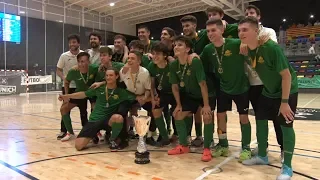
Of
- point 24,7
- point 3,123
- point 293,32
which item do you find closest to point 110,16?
point 24,7

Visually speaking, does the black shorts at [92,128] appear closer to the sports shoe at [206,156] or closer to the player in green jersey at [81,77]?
the player in green jersey at [81,77]

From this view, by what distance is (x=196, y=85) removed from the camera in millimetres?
3877

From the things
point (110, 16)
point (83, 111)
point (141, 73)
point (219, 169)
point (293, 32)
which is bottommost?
point (219, 169)

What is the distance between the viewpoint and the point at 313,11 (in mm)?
19703

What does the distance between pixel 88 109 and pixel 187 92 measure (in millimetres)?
5276

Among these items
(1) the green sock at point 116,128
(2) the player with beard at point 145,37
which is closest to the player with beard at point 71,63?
(1) the green sock at point 116,128

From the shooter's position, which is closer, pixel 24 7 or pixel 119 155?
pixel 119 155

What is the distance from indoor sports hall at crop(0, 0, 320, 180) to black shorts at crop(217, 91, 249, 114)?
0.62m

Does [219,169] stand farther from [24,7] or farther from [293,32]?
[293,32]

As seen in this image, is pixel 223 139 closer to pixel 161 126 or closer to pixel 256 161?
pixel 256 161

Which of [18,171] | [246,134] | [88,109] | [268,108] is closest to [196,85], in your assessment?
[246,134]

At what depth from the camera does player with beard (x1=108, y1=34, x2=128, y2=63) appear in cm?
482

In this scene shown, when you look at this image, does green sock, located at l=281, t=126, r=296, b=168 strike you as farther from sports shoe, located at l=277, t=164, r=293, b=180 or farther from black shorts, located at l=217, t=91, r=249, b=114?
black shorts, located at l=217, t=91, r=249, b=114

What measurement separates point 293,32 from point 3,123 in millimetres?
20975
